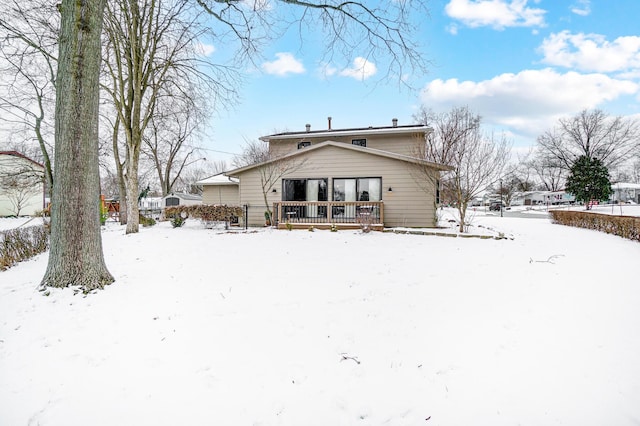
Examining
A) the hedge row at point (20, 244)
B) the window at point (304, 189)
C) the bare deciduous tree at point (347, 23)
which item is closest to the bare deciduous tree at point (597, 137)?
the window at point (304, 189)

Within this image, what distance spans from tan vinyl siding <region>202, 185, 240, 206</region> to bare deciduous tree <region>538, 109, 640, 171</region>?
33.5m

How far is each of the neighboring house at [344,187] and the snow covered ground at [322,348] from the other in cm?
706

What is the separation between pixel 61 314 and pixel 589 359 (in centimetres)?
566

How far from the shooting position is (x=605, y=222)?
38.0 ft

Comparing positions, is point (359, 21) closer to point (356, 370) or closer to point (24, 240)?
point (356, 370)

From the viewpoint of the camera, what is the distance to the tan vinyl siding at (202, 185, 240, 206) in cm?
1927

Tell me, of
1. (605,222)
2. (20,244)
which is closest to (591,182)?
(605,222)

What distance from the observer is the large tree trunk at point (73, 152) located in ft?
13.4

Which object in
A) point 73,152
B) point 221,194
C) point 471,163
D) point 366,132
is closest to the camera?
point 73,152

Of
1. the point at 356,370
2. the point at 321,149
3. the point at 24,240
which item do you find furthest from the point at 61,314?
the point at 321,149

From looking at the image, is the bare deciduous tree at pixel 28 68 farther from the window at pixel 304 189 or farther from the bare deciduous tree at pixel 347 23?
the window at pixel 304 189

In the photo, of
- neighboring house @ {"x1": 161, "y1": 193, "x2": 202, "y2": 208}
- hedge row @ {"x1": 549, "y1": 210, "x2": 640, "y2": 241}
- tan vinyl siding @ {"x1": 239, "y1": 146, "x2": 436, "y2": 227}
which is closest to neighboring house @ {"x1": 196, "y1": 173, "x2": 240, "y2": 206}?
tan vinyl siding @ {"x1": 239, "y1": 146, "x2": 436, "y2": 227}

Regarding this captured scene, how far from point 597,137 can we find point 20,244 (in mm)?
45728

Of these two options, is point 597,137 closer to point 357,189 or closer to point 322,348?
point 357,189
